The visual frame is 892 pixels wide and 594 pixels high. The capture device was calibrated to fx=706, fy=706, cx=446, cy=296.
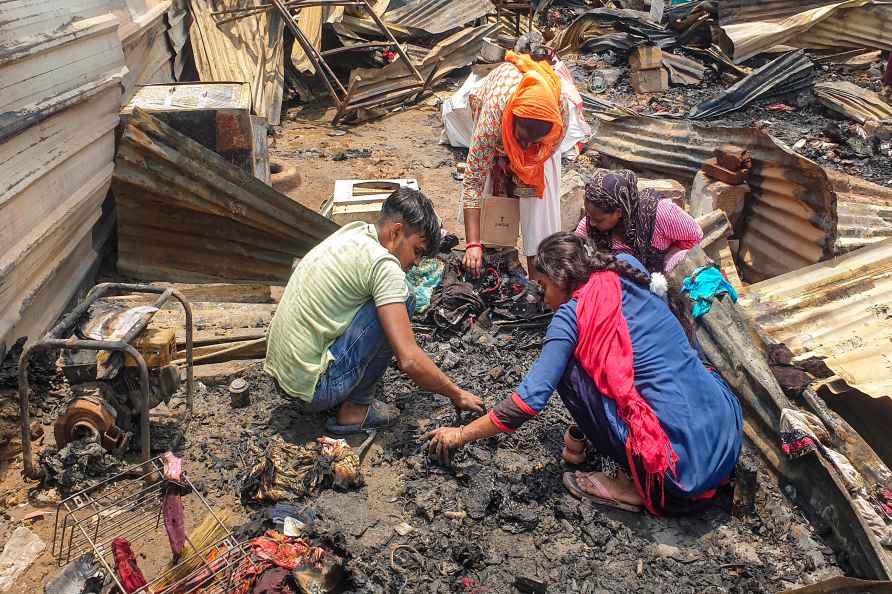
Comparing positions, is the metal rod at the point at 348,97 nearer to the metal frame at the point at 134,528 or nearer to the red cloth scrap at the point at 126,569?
the metal frame at the point at 134,528

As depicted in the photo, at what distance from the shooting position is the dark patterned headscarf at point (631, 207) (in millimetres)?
4406

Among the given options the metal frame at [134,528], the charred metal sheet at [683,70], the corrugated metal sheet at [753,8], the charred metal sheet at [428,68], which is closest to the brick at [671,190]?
the metal frame at [134,528]

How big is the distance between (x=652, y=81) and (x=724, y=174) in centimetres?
570

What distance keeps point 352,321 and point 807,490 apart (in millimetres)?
2363

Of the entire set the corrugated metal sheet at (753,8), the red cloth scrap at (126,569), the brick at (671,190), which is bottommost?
the red cloth scrap at (126,569)

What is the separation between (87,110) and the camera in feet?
16.3

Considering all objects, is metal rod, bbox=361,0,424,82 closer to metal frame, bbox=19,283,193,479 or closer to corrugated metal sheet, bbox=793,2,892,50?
corrugated metal sheet, bbox=793,2,892,50

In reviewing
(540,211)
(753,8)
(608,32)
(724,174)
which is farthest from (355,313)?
(753,8)

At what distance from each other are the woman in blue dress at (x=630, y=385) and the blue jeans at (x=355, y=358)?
671mm

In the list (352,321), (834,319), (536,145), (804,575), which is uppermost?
(536,145)

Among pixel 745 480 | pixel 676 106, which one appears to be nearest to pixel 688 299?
pixel 745 480

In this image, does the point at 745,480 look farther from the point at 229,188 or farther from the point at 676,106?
the point at 676,106

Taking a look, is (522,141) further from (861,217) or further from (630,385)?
(861,217)

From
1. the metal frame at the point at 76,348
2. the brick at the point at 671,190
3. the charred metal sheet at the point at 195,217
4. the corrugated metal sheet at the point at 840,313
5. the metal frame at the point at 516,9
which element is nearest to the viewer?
the metal frame at the point at 76,348
